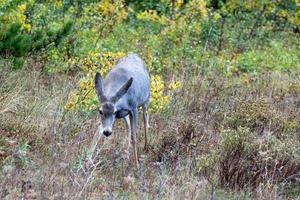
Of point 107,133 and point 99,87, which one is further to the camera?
point 99,87

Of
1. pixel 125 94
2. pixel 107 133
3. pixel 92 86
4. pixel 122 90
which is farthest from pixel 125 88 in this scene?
pixel 92 86

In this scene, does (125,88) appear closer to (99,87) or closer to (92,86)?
(99,87)

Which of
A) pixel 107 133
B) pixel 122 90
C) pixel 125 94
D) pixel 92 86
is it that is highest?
pixel 122 90

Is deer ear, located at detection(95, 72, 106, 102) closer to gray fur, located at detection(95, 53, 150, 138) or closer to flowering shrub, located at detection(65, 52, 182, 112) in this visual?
gray fur, located at detection(95, 53, 150, 138)

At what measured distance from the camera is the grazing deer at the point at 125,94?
29.8 feet

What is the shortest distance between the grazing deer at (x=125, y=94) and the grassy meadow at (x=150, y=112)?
24 centimetres

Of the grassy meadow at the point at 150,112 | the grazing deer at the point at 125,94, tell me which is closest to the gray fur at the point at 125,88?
the grazing deer at the point at 125,94

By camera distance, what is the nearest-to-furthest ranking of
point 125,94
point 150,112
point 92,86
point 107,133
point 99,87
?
point 107,133, point 99,87, point 125,94, point 92,86, point 150,112

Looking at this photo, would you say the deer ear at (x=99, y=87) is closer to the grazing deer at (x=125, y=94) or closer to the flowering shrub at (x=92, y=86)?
the grazing deer at (x=125, y=94)

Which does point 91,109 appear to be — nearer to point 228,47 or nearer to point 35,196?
point 35,196

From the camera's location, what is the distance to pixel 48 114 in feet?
33.2

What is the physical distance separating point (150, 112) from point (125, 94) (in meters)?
1.88

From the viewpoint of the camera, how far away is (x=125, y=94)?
9500 mm

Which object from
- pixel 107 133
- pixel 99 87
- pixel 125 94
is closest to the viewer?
pixel 107 133
